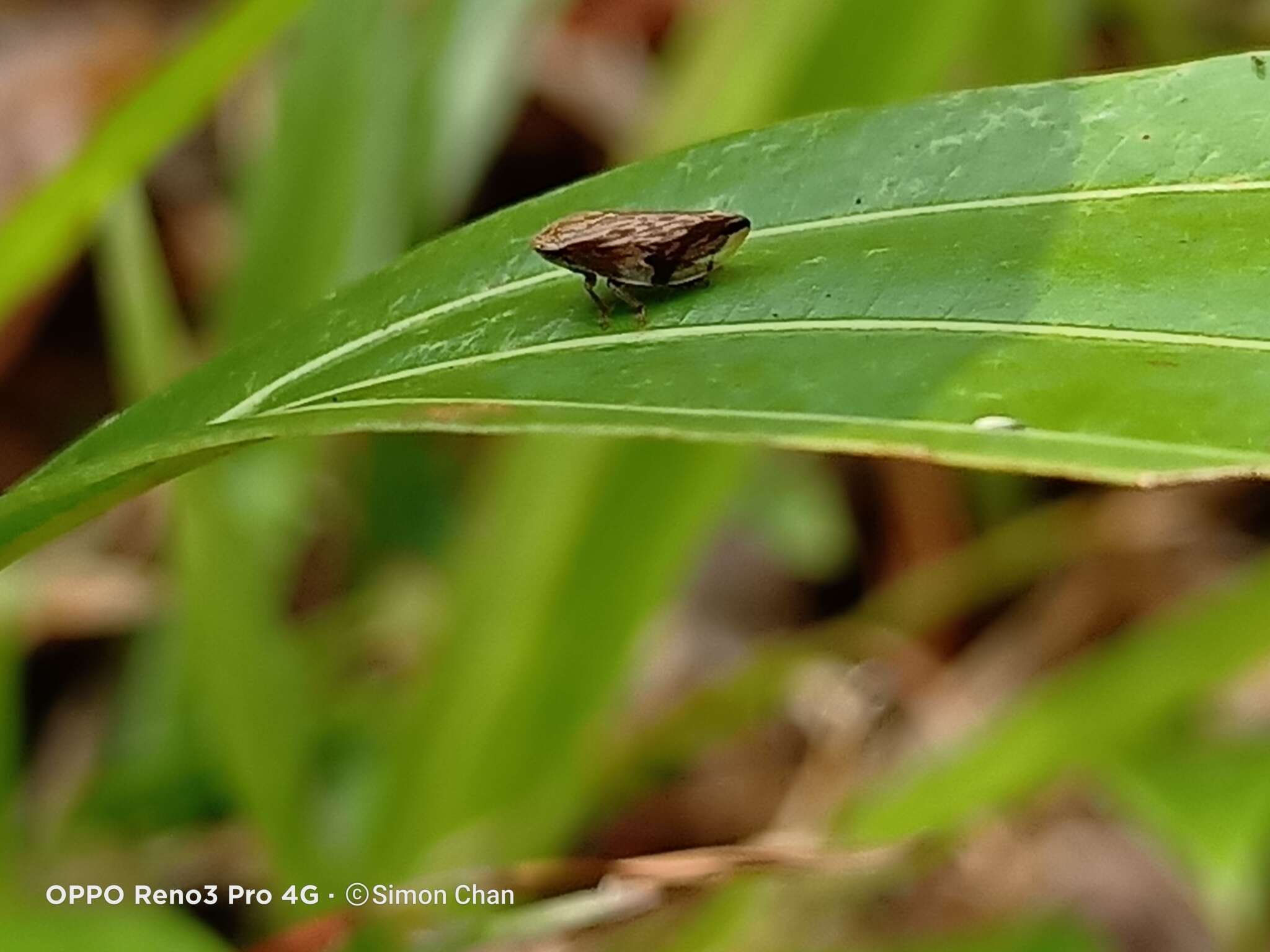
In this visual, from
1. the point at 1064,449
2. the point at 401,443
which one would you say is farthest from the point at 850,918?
the point at 1064,449

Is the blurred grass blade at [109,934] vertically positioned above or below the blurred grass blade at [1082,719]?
above

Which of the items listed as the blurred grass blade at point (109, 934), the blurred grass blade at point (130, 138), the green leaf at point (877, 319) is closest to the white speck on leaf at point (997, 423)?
the green leaf at point (877, 319)

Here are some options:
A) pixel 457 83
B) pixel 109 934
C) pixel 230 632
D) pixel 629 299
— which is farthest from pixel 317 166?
pixel 629 299

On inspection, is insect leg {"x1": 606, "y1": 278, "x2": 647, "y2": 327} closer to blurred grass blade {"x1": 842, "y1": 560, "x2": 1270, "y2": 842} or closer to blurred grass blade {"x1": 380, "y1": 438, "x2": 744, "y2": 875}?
blurred grass blade {"x1": 380, "y1": 438, "x2": 744, "y2": 875}

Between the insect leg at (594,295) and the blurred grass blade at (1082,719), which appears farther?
the blurred grass blade at (1082,719)

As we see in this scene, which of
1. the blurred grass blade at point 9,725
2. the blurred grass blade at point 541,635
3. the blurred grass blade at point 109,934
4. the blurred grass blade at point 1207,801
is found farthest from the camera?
the blurred grass blade at point 9,725

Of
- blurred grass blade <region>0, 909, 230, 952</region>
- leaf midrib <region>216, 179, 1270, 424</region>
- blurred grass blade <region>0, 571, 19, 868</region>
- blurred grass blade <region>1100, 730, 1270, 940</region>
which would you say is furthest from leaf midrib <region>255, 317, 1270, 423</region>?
blurred grass blade <region>0, 571, 19, 868</region>

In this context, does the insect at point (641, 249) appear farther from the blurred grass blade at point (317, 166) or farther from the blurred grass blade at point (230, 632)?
the blurred grass blade at point (317, 166)
